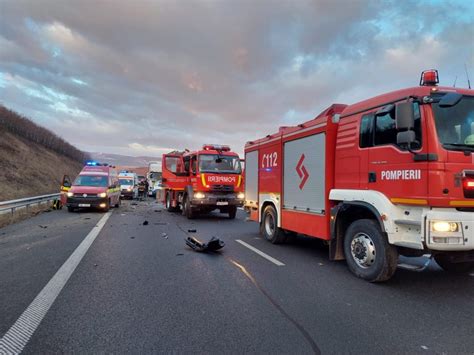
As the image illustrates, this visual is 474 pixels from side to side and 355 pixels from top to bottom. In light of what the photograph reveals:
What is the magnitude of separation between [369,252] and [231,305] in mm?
2380

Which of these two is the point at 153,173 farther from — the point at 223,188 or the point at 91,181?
the point at 223,188

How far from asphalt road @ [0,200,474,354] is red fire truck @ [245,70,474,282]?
1.97 ft

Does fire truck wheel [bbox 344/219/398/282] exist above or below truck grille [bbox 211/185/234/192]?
below

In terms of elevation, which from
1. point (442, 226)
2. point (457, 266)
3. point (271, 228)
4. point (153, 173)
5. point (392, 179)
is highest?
point (153, 173)

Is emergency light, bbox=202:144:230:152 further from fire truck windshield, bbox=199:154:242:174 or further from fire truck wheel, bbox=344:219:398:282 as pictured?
fire truck wheel, bbox=344:219:398:282

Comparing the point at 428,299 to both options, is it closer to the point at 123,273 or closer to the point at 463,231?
the point at 463,231

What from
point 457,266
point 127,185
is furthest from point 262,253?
point 127,185

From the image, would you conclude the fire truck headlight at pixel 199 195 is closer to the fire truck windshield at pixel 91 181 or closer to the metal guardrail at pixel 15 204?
the fire truck windshield at pixel 91 181

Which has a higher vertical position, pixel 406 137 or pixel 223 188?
pixel 406 137

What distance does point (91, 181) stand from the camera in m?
18.5

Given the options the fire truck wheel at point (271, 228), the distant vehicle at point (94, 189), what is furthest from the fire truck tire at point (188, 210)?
the fire truck wheel at point (271, 228)

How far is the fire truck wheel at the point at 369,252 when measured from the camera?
523 centimetres

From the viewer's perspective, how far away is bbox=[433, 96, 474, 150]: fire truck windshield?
15.8 ft

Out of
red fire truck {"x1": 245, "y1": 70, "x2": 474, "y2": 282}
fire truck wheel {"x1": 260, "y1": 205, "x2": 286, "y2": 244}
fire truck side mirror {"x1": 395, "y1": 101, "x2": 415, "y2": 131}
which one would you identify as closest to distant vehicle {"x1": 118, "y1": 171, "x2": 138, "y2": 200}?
fire truck wheel {"x1": 260, "y1": 205, "x2": 286, "y2": 244}
